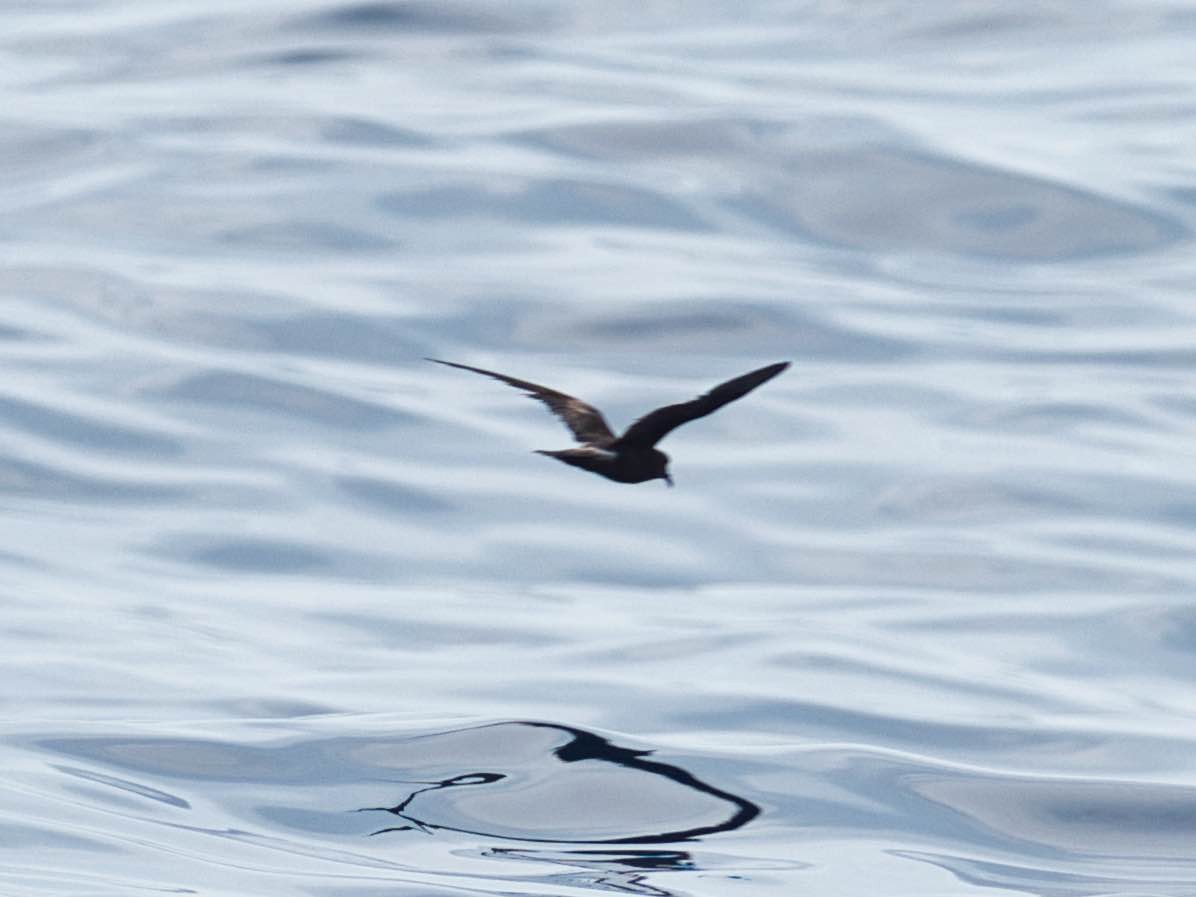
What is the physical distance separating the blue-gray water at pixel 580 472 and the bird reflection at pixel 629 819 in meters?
0.03

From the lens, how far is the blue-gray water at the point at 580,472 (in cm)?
827

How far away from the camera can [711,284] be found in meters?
17.4

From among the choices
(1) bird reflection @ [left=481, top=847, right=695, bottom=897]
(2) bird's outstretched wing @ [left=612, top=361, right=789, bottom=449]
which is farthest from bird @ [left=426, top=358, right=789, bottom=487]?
(1) bird reflection @ [left=481, top=847, right=695, bottom=897]

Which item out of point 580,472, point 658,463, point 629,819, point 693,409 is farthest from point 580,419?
point 580,472

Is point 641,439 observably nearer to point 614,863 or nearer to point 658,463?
point 658,463

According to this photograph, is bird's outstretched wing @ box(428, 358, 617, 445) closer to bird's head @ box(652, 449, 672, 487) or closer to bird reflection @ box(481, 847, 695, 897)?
bird's head @ box(652, 449, 672, 487)

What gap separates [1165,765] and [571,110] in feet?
40.9

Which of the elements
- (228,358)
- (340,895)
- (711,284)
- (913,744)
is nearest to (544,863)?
(340,895)

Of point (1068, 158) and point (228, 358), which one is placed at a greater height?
point (1068, 158)

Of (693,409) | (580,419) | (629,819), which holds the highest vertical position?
(693,409)

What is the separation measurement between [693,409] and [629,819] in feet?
6.86

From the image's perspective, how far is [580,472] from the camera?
1450 centimetres

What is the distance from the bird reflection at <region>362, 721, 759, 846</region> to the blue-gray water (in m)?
0.03

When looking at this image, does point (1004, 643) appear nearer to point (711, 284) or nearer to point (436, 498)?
point (436, 498)
